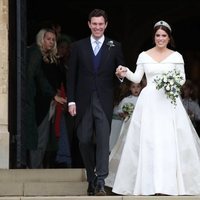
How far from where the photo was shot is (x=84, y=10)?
1808 cm

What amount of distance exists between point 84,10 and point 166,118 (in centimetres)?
800

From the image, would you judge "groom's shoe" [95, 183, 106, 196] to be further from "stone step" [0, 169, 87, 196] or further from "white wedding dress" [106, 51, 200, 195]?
"stone step" [0, 169, 87, 196]

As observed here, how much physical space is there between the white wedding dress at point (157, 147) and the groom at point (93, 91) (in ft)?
0.93

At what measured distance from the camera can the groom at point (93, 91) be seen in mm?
10117

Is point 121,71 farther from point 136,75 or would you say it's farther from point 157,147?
point 157,147

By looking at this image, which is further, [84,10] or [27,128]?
[84,10]

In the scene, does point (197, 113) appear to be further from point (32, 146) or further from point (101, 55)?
point (101, 55)

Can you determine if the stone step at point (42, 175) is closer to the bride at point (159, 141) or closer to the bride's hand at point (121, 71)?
the bride at point (159, 141)

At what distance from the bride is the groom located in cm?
20

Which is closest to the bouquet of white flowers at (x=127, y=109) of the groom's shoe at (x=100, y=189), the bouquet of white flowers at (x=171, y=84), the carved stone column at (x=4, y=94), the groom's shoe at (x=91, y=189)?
the carved stone column at (x=4, y=94)

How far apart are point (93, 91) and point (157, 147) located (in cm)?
88

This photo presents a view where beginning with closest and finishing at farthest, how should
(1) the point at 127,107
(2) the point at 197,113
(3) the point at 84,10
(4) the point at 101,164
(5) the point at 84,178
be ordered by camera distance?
(4) the point at 101,164, (5) the point at 84,178, (1) the point at 127,107, (2) the point at 197,113, (3) the point at 84,10

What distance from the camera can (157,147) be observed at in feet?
33.5

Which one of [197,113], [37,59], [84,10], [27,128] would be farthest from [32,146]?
[84,10]
